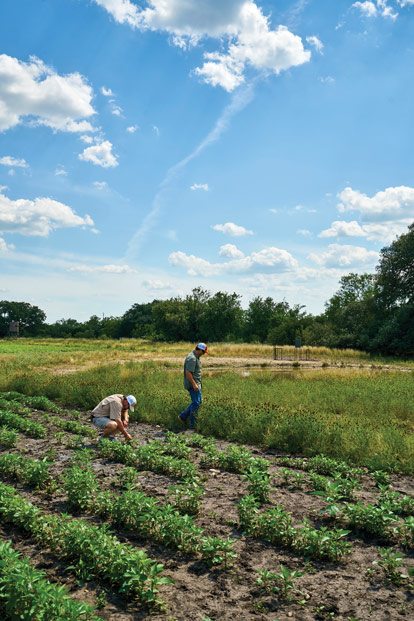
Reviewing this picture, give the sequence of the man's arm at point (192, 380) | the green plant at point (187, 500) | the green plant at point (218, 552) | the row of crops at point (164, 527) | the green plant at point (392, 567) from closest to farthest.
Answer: the row of crops at point (164, 527) < the green plant at point (392, 567) < the green plant at point (218, 552) < the green plant at point (187, 500) < the man's arm at point (192, 380)

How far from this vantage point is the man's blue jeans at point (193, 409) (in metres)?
13.6

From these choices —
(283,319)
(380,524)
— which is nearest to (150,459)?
(380,524)

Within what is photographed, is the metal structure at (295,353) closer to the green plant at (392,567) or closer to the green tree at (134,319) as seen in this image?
the green plant at (392,567)

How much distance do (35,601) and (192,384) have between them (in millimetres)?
9407

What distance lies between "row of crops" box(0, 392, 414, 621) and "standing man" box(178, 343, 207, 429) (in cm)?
366

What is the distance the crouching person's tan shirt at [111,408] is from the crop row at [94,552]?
489cm

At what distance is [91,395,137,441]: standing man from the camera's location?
11648mm

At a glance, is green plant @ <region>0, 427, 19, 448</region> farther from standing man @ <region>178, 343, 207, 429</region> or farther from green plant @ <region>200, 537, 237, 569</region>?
green plant @ <region>200, 537, 237, 569</region>

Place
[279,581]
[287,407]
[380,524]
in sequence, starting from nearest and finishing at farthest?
1. [279,581]
2. [380,524]
3. [287,407]

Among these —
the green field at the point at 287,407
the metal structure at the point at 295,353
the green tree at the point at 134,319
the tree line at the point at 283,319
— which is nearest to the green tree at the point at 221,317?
the tree line at the point at 283,319

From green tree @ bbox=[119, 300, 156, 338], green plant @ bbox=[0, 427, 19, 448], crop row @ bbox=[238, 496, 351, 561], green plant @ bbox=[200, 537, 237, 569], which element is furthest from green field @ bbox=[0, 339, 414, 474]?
green tree @ bbox=[119, 300, 156, 338]

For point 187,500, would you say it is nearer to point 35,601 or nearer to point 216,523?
point 216,523

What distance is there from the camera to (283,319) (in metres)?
102

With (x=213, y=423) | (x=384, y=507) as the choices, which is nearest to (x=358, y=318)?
(x=213, y=423)
